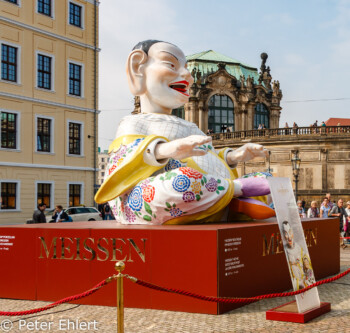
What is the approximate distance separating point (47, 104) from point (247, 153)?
21.4 m

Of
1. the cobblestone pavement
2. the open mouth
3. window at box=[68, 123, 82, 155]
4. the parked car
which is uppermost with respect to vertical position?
window at box=[68, 123, 82, 155]

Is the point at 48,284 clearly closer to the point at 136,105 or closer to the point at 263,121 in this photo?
the point at 136,105

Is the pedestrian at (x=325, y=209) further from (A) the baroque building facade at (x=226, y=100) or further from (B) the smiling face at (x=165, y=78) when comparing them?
(A) the baroque building facade at (x=226, y=100)

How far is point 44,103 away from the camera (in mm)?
27547

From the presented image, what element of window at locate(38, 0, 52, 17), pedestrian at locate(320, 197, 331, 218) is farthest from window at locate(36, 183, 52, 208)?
pedestrian at locate(320, 197, 331, 218)

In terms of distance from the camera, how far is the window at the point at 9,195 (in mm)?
25562

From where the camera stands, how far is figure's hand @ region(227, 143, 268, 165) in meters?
7.66

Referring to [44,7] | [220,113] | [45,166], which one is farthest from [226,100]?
[45,166]

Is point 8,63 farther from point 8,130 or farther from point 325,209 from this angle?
point 325,209

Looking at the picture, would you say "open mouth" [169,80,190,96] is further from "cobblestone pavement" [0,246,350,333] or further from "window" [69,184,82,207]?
"window" [69,184,82,207]

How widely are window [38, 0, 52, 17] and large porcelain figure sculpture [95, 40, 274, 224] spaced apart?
2177cm

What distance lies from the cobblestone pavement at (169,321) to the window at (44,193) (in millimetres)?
21497

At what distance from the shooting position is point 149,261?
6031 millimetres

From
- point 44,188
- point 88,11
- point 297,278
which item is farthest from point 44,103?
point 297,278
